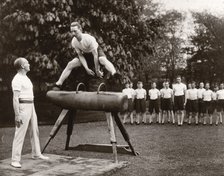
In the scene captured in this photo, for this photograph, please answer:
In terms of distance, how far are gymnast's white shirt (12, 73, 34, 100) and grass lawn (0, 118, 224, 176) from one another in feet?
6.43

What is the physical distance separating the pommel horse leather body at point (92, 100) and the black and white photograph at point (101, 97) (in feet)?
0.08

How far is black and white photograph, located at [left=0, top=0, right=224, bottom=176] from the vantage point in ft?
25.1

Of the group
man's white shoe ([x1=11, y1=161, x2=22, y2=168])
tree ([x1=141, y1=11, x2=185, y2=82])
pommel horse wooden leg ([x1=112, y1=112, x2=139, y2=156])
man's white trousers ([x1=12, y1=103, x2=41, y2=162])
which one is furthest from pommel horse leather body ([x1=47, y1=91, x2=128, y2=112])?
tree ([x1=141, y1=11, x2=185, y2=82])

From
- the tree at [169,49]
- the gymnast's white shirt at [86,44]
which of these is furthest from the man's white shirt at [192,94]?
the tree at [169,49]

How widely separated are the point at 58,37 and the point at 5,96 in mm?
7237

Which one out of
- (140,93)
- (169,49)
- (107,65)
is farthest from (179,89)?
(169,49)

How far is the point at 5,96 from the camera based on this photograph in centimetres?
2164

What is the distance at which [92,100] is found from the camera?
8.48 m

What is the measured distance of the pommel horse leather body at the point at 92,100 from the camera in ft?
27.1

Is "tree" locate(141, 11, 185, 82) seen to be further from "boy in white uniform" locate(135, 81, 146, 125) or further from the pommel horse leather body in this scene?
the pommel horse leather body

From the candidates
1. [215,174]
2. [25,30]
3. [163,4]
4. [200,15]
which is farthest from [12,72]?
[163,4]

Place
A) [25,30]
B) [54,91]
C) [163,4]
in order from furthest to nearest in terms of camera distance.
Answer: [163,4], [25,30], [54,91]

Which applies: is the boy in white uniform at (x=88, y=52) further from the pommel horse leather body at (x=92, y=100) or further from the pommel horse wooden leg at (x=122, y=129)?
the pommel horse wooden leg at (x=122, y=129)

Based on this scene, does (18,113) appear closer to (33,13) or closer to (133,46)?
(33,13)
